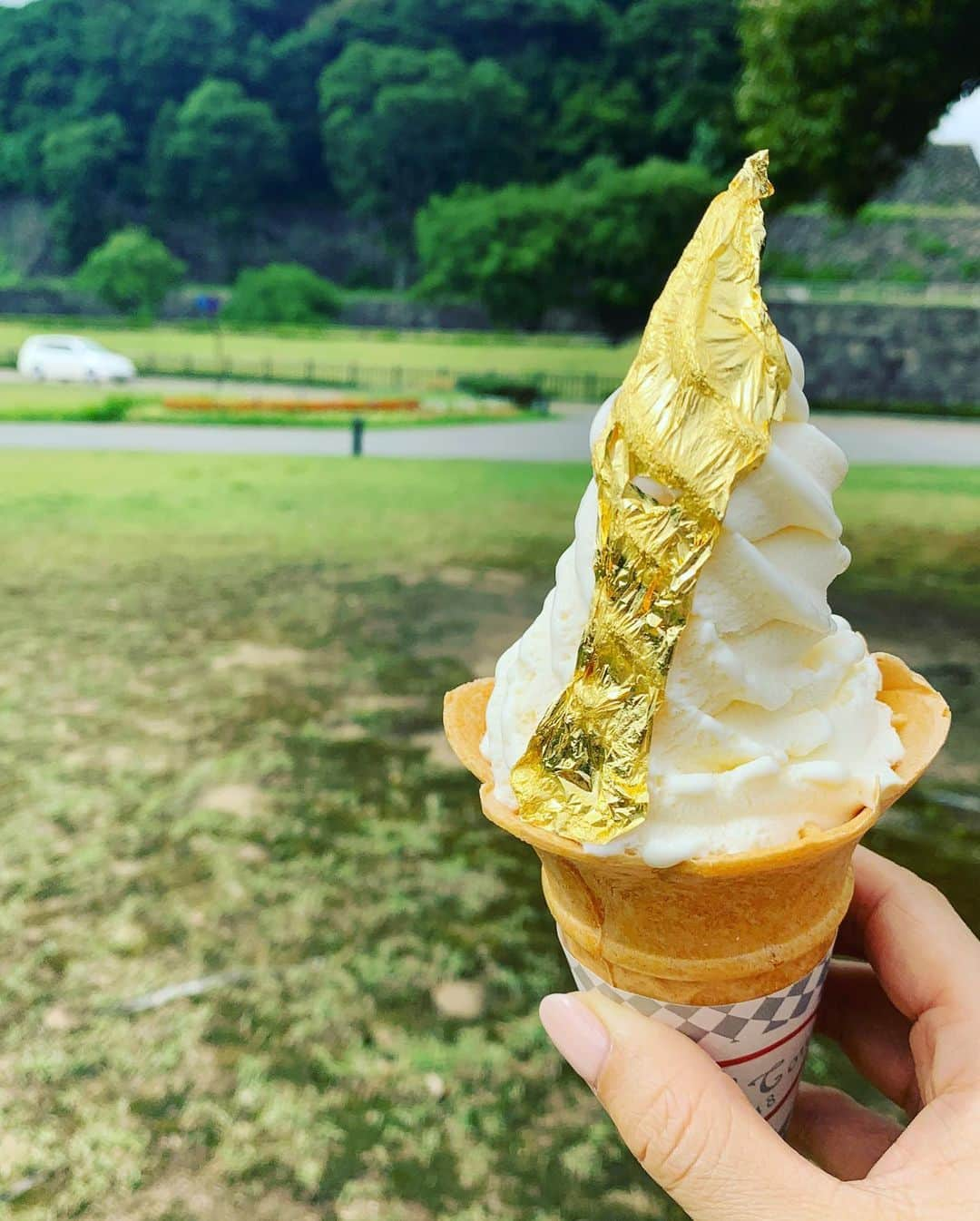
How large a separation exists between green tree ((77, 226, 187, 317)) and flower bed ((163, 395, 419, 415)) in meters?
0.66

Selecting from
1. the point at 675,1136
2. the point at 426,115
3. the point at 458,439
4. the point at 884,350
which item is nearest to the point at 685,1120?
the point at 675,1136

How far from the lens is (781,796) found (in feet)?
3.42

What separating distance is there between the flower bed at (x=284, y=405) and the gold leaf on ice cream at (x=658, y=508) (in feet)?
19.9

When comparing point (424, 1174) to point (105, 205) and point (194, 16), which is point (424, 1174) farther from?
point (194, 16)

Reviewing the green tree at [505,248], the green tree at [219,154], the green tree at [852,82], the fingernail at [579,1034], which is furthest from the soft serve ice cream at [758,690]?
the green tree at [219,154]

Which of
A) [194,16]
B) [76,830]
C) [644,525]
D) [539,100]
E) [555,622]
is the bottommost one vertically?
[76,830]

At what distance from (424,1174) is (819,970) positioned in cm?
98

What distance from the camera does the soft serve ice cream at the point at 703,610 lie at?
1.01 m

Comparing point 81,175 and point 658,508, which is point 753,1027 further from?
point 81,175

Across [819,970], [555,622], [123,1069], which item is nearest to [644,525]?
[555,622]

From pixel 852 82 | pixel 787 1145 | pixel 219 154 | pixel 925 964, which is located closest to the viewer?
pixel 787 1145

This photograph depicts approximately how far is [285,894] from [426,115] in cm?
579

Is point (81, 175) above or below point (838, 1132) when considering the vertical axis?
above

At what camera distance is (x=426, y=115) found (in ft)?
21.8
